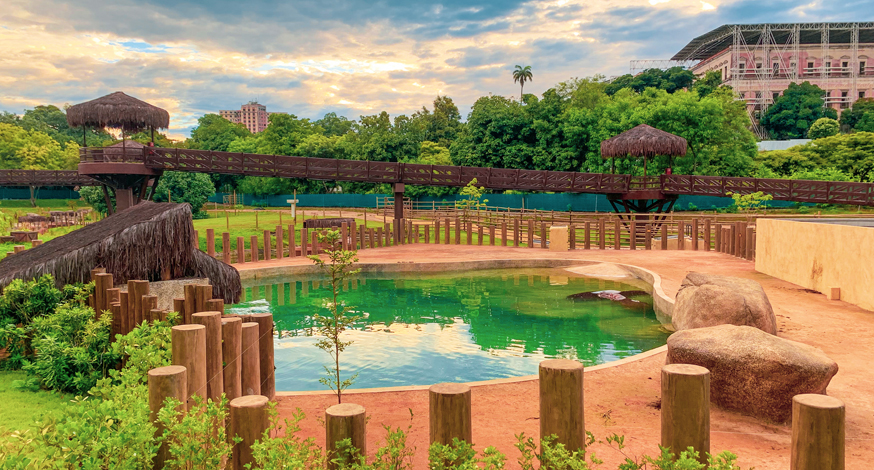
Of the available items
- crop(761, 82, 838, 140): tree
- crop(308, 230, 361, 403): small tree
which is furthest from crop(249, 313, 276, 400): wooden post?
crop(761, 82, 838, 140): tree

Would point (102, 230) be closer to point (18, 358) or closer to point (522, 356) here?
point (18, 358)

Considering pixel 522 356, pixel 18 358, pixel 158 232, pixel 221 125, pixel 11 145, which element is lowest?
pixel 522 356

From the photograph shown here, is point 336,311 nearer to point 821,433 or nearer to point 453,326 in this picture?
point 821,433

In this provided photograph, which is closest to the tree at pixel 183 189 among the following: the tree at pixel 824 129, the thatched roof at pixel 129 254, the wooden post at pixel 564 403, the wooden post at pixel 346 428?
the thatched roof at pixel 129 254

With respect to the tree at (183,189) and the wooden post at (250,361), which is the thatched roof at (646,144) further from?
the wooden post at (250,361)

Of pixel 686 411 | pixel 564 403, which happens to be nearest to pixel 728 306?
pixel 686 411

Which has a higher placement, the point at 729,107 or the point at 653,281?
the point at 729,107

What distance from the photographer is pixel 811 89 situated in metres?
74.9

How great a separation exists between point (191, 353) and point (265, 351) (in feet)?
4.80

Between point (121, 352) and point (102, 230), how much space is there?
3734mm

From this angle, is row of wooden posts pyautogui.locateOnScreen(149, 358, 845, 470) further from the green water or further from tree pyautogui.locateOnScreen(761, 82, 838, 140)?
tree pyautogui.locateOnScreen(761, 82, 838, 140)

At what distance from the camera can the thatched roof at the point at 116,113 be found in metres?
26.3

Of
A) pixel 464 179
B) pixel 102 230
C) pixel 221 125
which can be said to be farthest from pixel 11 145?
pixel 102 230

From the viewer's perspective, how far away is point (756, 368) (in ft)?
18.3
